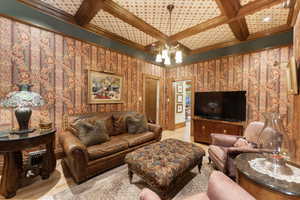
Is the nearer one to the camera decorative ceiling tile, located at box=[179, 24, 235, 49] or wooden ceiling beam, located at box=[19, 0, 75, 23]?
wooden ceiling beam, located at box=[19, 0, 75, 23]

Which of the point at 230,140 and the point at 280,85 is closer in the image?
the point at 230,140

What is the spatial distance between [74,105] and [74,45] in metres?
1.40

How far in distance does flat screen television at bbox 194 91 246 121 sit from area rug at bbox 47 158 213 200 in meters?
1.88

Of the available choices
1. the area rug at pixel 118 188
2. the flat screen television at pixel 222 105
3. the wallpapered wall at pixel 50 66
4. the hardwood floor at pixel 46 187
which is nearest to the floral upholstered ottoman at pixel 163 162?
the area rug at pixel 118 188

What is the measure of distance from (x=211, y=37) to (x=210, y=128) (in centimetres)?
261

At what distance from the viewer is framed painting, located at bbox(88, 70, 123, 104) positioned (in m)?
3.17

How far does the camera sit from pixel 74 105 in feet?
9.66

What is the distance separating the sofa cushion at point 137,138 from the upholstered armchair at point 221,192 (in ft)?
5.74

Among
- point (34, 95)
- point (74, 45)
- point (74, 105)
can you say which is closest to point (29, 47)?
point (74, 45)

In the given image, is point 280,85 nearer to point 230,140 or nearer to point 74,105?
point 230,140

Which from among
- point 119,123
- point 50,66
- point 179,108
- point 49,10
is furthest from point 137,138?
point 179,108

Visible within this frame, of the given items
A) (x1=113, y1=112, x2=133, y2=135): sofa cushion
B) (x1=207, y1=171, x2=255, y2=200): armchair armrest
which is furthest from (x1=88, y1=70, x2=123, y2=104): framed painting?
(x1=207, y1=171, x2=255, y2=200): armchair armrest

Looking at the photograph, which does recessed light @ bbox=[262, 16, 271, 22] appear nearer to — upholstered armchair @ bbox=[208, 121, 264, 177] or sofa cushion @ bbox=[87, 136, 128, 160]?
upholstered armchair @ bbox=[208, 121, 264, 177]

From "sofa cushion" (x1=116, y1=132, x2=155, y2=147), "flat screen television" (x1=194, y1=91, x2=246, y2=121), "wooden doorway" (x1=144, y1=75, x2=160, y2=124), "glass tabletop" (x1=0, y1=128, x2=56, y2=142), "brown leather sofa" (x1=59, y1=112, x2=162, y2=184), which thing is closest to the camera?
"glass tabletop" (x1=0, y1=128, x2=56, y2=142)
